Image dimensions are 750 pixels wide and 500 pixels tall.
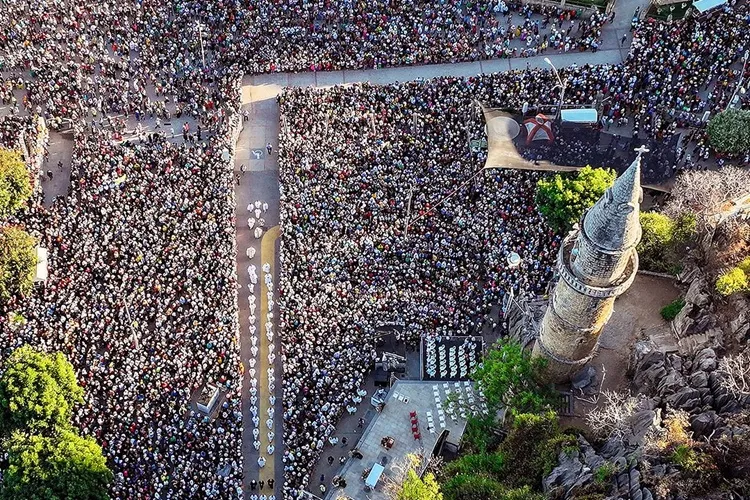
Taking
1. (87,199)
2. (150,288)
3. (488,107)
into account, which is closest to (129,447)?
(150,288)

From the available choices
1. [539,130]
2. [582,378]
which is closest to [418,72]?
[539,130]

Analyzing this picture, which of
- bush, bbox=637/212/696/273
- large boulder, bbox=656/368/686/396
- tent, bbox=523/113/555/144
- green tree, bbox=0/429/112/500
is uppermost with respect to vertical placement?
tent, bbox=523/113/555/144

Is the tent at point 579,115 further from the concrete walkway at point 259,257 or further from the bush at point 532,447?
the bush at point 532,447

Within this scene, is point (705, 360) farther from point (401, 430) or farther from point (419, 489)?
point (401, 430)

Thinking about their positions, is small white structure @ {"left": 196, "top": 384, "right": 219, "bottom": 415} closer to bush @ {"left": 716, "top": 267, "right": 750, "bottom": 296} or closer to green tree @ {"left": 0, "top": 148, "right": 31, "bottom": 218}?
green tree @ {"left": 0, "top": 148, "right": 31, "bottom": 218}

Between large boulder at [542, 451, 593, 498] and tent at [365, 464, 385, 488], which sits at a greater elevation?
large boulder at [542, 451, 593, 498]

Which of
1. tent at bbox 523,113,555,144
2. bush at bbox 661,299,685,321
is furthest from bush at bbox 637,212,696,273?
tent at bbox 523,113,555,144
